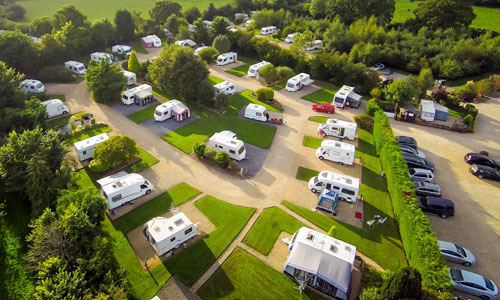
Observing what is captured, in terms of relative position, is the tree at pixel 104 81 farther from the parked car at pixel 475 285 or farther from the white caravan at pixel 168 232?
the parked car at pixel 475 285

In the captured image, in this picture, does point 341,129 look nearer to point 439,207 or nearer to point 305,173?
point 305,173

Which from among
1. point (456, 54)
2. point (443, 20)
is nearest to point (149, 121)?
point (456, 54)

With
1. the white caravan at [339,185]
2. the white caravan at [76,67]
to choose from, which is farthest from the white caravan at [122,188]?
the white caravan at [76,67]

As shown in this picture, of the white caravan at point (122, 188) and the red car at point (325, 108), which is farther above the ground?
the red car at point (325, 108)

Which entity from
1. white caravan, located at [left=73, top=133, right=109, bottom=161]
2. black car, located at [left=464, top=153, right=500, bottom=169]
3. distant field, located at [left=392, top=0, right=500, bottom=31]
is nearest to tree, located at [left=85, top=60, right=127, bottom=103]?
white caravan, located at [left=73, top=133, right=109, bottom=161]

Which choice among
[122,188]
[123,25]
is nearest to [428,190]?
[122,188]
